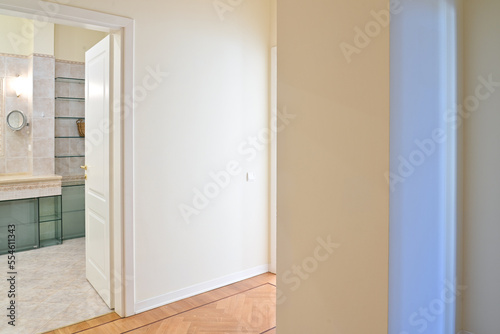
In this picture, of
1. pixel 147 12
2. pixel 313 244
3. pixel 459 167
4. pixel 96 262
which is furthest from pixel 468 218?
pixel 96 262

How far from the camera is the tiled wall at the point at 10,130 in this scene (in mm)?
4914

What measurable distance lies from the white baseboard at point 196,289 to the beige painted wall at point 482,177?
2066 millimetres

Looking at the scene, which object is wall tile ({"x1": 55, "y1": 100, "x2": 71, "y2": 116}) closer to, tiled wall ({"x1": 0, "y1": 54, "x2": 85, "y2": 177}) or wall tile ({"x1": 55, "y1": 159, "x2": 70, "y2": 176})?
tiled wall ({"x1": 0, "y1": 54, "x2": 85, "y2": 177})

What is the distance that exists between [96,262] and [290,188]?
2443 mm

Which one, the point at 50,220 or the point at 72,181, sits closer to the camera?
the point at 50,220

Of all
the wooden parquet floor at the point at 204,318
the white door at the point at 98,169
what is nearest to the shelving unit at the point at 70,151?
the white door at the point at 98,169

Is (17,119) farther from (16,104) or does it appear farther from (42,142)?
(42,142)

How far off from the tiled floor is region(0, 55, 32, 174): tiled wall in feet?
4.25

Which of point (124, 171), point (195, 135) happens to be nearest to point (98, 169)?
point (124, 171)

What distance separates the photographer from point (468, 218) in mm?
2209

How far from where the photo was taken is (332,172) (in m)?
1.52

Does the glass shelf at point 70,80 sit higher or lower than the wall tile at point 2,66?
lower

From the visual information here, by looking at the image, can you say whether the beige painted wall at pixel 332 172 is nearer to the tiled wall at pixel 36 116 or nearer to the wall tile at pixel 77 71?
the tiled wall at pixel 36 116

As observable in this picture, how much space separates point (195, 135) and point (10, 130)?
10.8 feet
